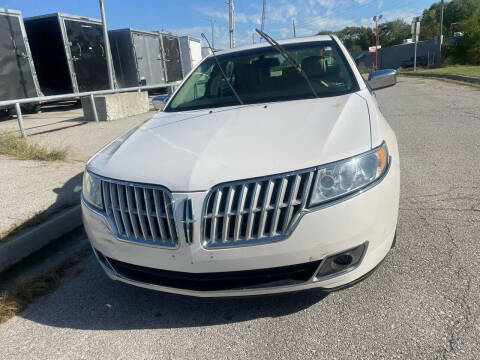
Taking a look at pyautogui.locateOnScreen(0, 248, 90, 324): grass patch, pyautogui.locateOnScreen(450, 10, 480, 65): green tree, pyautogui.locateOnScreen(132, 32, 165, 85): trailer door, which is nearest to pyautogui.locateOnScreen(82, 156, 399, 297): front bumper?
pyautogui.locateOnScreen(0, 248, 90, 324): grass patch

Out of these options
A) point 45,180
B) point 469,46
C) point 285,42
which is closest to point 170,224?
point 285,42

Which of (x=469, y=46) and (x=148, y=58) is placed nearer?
(x=148, y=58)

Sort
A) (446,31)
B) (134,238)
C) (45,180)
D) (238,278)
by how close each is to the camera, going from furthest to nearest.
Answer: (446,31)
(45,180)
(134,238)
(238,278)

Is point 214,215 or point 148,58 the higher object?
point 148,58

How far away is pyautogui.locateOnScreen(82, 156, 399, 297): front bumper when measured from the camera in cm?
188

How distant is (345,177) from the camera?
196 centimetres

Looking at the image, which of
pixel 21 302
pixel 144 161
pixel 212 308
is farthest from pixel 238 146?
pixel 21 302

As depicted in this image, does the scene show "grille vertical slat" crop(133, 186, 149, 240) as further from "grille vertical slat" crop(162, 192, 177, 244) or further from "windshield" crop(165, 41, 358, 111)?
"windshield" crop(165, 41, 358, 111)

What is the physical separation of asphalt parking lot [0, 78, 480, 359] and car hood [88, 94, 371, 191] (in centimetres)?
75

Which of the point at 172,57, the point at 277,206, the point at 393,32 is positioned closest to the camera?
the point at 277,206

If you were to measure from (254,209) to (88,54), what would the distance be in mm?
13434

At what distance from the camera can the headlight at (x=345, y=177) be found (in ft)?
6.26

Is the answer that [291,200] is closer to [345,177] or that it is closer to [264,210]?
[264,210]

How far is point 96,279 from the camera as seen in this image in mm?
2846
